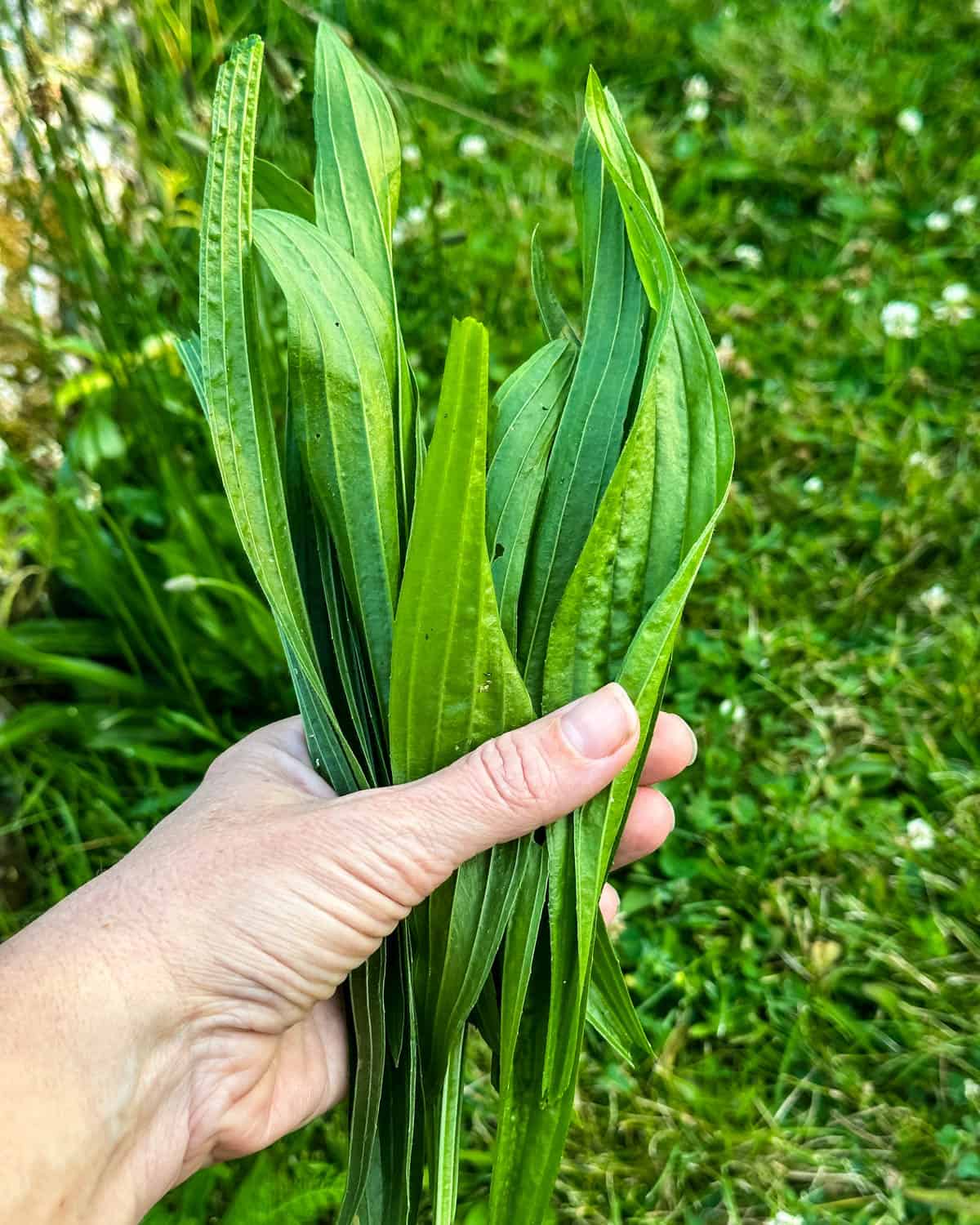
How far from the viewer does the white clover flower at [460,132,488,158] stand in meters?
2.48

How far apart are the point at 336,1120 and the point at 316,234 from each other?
1.12m

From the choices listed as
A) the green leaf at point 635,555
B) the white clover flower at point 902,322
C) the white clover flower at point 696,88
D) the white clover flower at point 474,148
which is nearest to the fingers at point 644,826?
the green leaf at point 635,555

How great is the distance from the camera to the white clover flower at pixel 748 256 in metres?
2.28

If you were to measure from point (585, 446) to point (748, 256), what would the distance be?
145 cm

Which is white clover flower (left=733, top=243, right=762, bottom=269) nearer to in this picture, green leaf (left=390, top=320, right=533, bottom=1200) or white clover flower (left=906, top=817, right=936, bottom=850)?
white clover flower (left=906, top=817, right=936, bottom=850)

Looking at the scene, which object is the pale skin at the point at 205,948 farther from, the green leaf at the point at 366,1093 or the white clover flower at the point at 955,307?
the white clover flower at the point at 955,307

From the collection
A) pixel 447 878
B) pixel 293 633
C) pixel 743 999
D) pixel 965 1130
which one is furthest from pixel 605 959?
pixel 965 1130

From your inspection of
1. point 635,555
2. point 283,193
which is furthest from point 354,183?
point 635,555

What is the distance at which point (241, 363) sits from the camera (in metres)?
0.95

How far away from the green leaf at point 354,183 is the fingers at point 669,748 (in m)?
0.49

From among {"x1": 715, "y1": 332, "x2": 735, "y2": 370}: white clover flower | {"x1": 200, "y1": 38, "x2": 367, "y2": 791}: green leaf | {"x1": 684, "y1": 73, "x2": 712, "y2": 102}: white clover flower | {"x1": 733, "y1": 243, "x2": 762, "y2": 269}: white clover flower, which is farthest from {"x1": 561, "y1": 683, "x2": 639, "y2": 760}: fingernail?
{"x1": 684, "y1": 73, "x2": 712, "y2": 102}: white clover flower

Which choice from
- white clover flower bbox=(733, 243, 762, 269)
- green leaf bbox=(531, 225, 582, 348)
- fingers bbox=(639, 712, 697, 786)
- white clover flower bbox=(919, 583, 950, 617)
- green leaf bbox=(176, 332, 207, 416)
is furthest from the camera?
white clover flower bbox=(733, 243, 762, 269)

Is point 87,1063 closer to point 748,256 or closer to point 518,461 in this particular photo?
point 518,461

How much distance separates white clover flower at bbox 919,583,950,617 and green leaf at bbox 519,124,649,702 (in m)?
0.99
